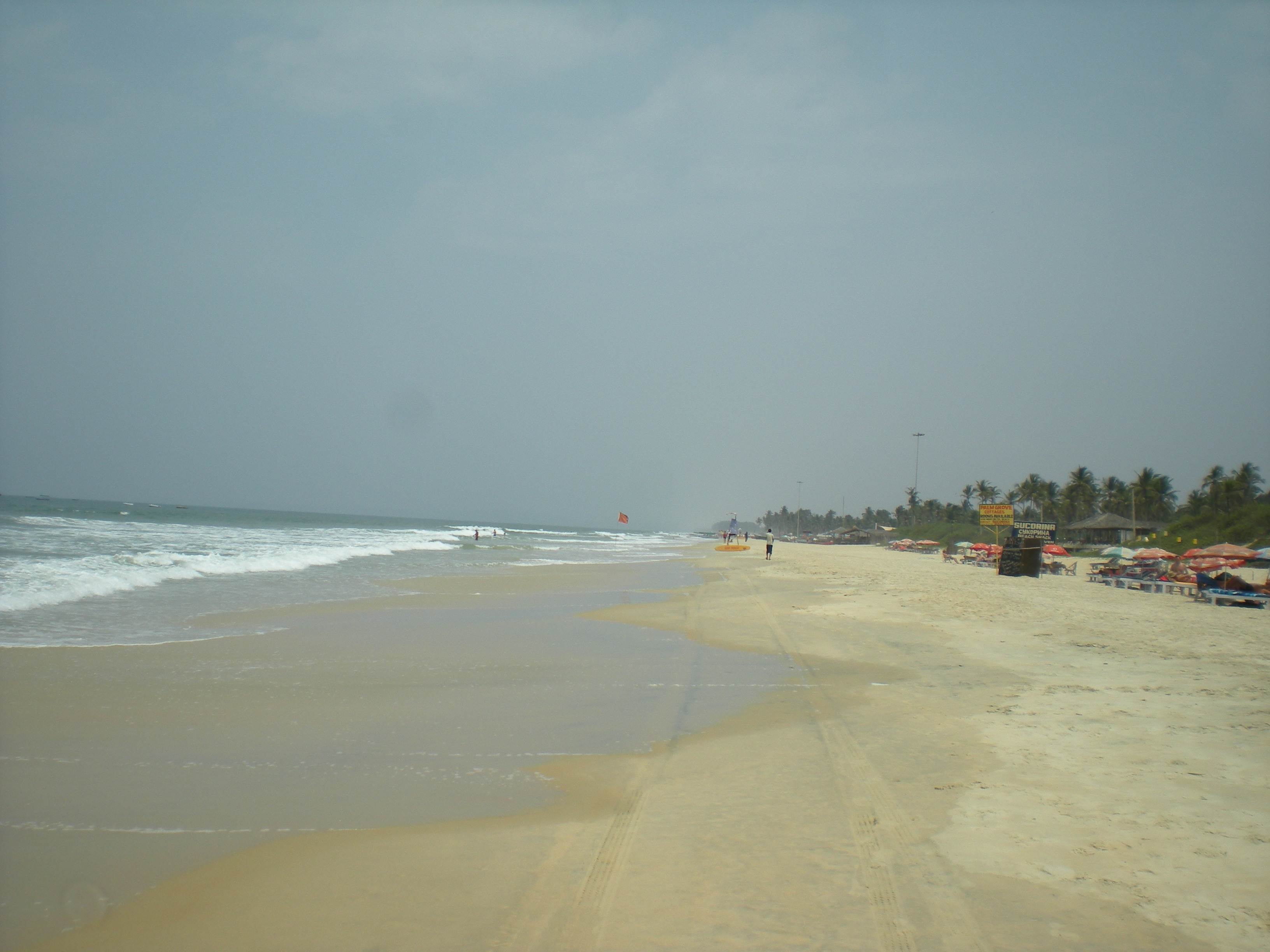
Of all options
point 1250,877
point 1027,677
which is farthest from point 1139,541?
point 1250,877

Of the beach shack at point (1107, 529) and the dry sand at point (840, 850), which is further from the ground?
the beach shack at point (1107, 529)

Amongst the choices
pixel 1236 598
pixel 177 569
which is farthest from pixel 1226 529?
pixel 177 569

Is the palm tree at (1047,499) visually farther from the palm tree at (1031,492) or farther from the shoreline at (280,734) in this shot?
the shoreline at (280,734)

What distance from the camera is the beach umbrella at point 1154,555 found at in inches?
1152

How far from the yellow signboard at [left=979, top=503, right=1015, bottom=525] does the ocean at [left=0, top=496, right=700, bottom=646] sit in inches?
759

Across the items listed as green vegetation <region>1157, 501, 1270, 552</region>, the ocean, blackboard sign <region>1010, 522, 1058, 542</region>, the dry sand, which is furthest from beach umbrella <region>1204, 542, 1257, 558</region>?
the ocean

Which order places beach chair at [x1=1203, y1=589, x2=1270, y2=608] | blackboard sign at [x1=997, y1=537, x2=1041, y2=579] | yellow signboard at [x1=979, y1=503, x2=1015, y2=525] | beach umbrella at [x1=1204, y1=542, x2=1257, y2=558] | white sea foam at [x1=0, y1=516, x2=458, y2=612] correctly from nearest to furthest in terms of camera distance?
white sea foam at [x1=0, y1=516, x2=458, y2=612]
beach chair at [x1=1203, y1=589, x2=1270, y2=608]
beach umbrella at [x1=1204, y1=542, x2=1257, y2=558]
blackboard sign at [x1=997, y1=537, x2=1041, y2=579]
yellow signboard at [x1=979, y1=503, x2=1015, y2=525]

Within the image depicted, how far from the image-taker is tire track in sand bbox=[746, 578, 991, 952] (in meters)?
3.28

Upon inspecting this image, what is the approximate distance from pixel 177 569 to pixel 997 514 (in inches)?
1620

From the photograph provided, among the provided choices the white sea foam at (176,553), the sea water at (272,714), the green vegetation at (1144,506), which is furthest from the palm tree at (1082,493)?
the sea water at (272,714)

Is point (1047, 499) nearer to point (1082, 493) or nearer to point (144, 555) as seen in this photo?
point (1082, 493)

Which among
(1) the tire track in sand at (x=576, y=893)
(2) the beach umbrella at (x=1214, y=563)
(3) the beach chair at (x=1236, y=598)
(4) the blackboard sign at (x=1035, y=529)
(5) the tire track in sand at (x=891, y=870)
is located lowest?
(1) the tire track in sand at (x=576, y=893)

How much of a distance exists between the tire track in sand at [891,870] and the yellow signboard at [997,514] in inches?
1621

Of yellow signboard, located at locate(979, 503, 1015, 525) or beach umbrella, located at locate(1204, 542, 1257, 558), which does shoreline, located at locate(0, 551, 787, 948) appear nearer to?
beach umbrella, located at locate(1204, 542, 1257, 558)
